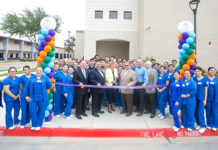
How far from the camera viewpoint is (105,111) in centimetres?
595

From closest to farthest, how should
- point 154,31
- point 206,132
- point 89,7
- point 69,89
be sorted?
point 206,132 < point 69,89 < point 154,31 < point 89,7

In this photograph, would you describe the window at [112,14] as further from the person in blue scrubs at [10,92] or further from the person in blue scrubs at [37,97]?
the person in blue scrubs at [10,92]

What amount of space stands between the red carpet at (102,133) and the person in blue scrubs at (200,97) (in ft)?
0.76

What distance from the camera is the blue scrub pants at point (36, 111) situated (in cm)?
397

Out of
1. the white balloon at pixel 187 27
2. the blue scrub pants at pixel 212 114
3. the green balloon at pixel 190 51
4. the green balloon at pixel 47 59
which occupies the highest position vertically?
the white balloon at pixel 187 27

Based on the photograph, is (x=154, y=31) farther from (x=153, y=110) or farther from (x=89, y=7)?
(x=153, y=110)

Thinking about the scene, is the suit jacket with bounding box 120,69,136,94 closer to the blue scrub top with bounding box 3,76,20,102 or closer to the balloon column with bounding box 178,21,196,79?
the balloon column with bounding box 178,21,196,79

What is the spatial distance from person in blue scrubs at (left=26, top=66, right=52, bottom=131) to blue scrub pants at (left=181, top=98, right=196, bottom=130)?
4139 millimetres


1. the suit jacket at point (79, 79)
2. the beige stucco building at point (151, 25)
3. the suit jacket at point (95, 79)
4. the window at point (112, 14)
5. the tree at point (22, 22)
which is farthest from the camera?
the tree at point (22, 22)

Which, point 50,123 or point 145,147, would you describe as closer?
point 145,147

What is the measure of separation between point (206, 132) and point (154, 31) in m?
12.4

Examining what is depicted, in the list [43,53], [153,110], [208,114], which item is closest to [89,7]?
[43,53]

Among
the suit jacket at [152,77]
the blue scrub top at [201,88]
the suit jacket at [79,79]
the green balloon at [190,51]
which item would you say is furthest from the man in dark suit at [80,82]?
the blue scrub top at [201,88]

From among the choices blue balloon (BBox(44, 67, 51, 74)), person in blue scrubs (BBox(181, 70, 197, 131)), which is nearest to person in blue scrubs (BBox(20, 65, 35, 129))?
blue balloon (BBox(44, 67, 51, 74))
